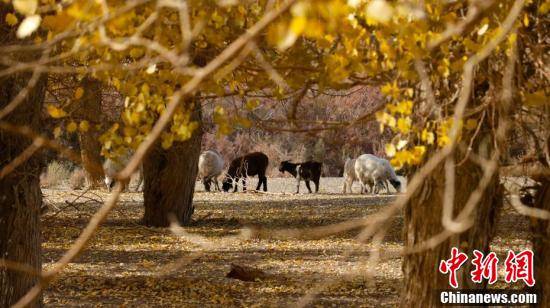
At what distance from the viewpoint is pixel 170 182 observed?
13.4m

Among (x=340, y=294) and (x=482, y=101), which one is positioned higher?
(x=482, y=101)

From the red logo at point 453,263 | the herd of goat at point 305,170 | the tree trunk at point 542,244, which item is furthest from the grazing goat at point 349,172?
the red logo at point 453,263

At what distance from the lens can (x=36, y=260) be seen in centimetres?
635

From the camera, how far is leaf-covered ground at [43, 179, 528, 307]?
843 cm

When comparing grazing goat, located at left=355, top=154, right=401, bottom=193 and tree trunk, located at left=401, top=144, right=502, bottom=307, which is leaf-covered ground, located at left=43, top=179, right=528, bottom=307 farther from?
grazing goat, located at left=355, top=154, right=401, bottom=193

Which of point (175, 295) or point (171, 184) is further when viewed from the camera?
point (171, 184)

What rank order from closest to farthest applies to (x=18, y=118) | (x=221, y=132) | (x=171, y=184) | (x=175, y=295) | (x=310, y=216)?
(x=221, y=132)
(x=18, y=118)
(x=175, y=295)
(x=171, y=184)
(x=310, y=216)

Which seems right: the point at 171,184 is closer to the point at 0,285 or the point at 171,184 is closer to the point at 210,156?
the point at 0,285

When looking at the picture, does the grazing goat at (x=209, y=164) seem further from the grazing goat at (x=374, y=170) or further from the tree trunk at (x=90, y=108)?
the tree trunk at (x=90, y=108)

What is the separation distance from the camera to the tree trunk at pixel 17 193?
603 cm

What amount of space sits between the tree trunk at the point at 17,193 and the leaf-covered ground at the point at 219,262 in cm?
101

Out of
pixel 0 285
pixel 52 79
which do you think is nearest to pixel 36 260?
pixel 0 285

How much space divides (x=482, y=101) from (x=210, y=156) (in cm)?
1772

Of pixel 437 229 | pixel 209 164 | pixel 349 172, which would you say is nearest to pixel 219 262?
pixel 437 229
